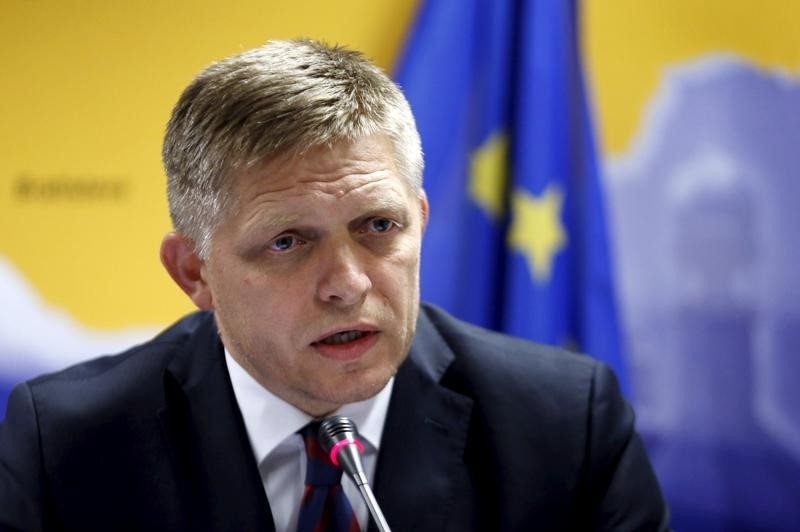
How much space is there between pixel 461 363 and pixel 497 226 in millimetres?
865

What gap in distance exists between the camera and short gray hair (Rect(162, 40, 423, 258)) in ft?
4.98

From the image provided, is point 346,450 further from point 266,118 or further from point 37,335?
point 37,335

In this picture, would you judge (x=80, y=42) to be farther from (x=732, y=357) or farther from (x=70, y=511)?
(x=732, y=357)

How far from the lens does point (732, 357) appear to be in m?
2.81

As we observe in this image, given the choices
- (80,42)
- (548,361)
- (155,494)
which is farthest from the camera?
(80,42)

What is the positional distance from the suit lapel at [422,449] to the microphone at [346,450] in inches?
12.9

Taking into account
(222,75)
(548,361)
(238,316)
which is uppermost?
(222,75)

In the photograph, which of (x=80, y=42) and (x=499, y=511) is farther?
(x=80, y=42)

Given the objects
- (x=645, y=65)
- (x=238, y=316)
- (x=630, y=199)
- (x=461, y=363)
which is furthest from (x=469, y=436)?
(x=645, y=65)

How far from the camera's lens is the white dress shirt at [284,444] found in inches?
67.7

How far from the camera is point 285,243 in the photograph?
5.04 ft

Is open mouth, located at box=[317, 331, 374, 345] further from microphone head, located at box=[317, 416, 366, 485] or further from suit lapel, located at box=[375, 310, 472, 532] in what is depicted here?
suit lapel, located at box=[375, 310, 472, 532]

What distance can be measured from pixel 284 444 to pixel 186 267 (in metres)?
0.36

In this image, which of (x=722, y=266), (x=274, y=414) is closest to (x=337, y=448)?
(x=274, y=414)
